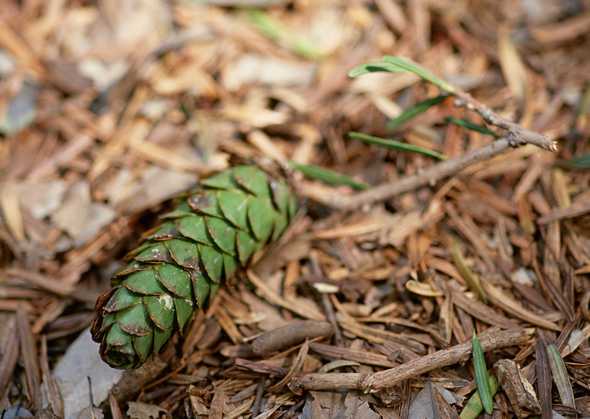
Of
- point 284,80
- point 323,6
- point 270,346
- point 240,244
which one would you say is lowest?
point 270,346

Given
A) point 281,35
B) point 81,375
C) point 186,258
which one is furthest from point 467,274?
point 281,35

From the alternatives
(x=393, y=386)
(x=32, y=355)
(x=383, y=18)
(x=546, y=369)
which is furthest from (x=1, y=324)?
(x=383, y=18)

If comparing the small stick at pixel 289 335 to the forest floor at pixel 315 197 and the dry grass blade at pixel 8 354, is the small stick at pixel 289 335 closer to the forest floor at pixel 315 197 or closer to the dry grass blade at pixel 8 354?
the forest floor at pixel 315 197

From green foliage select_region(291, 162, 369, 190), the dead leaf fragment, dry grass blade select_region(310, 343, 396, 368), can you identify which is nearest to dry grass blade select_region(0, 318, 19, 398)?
the dead leaf fragment

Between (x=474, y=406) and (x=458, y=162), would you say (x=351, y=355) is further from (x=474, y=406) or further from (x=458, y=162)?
(x=458, y=162)

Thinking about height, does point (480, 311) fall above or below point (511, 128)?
below

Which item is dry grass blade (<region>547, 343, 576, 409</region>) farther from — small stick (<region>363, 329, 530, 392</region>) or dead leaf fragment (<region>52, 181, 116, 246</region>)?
dead leaf fragment (<region>52, 181, 116, 246</region>)

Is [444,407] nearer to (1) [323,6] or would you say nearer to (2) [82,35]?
(1) [323,6]

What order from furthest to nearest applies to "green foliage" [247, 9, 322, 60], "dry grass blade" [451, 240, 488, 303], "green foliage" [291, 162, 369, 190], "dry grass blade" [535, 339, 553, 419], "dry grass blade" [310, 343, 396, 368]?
"green foliage" [247, 9, 322, 60] → "green foliage" [291, 162, 369, 190] → "dry grass blade" [451, 240, 488, 303] → "dry grass blade" [310, 343, 396, 368] → "dry grass blade" [535, 339, 553, 419]
